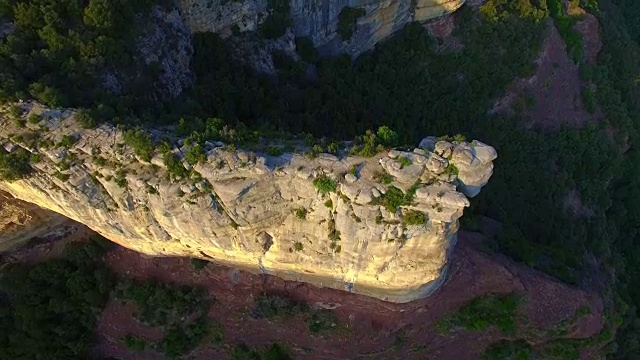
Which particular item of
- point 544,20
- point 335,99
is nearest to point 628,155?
point 544,20

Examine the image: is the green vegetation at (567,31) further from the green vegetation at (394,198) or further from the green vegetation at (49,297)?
the green vegetation at (49,297)

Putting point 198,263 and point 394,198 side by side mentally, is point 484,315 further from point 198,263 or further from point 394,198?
point 198,263

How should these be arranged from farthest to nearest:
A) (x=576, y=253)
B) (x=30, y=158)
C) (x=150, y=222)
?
(x=576, y=253)
(x=150, y=222)
(x=30, y=158)

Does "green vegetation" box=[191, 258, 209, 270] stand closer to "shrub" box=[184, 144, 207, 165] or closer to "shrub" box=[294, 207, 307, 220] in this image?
"shrub" box=[294, 207, 307, 220]

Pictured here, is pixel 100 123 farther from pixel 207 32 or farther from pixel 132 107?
pixel 207 32

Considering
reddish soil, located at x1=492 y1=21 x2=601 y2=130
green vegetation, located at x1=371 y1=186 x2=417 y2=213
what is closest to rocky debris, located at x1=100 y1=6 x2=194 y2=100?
green vegetation, located at x1=371 y1=186 x2=417 y2=213

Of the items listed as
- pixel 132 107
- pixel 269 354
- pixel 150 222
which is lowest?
pixel 269 354
